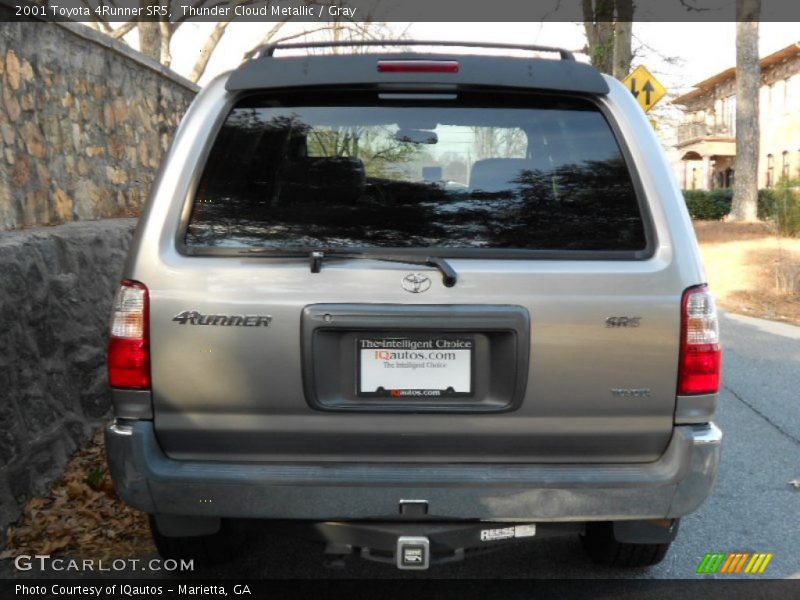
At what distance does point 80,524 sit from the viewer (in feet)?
13.8

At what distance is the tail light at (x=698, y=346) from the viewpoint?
9.25 ft

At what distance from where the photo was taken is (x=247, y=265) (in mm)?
2807

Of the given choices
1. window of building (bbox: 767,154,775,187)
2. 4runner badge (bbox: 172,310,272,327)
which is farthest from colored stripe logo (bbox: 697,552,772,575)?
window of building (bbox: 767,154,775,187)

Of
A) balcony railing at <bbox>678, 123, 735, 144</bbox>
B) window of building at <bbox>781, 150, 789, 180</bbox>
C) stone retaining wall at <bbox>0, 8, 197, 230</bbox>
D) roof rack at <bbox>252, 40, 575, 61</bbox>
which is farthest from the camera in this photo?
balcony railing at <bbox>678, 123, 735, 144</bbox>

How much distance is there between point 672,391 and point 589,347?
303 mm

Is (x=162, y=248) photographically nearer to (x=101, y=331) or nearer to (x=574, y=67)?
(x=574, y=67)

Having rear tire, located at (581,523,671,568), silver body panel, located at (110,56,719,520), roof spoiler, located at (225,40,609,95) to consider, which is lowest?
rear tire, located at (581,523,671,568)

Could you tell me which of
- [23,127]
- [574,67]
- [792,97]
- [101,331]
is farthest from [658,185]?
[792,97]

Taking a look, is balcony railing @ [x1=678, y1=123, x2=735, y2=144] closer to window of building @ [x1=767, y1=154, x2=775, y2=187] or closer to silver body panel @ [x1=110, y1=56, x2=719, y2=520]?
window of building @ [x1=767, y1=154, x2=775, y2=187]

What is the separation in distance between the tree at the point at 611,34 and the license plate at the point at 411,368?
18837mm

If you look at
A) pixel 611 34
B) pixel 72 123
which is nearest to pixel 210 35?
pixel 611 34

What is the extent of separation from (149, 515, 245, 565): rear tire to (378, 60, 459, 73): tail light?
1.85m

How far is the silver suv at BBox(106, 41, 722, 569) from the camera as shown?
2.78 m
